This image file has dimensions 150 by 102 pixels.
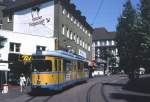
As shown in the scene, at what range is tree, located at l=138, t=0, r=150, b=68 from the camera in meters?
31.6

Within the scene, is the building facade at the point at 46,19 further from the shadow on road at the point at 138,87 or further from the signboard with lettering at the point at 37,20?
the shadow on road at the point at 138,87

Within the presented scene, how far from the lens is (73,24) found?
61.6 meters

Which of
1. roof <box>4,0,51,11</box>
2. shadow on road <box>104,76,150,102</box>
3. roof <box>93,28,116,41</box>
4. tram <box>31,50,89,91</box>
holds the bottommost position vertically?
shadow on road <box>104,76,150,102</box>

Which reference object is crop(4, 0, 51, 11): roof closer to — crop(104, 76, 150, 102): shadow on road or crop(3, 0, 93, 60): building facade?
crop(3, 0, 93, 60): building facade

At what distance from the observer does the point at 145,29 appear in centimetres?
3203

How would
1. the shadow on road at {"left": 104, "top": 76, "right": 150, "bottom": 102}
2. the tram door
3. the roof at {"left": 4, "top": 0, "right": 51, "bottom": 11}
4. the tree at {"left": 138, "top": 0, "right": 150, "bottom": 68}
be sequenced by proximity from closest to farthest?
the shadow on road at {"left": 104, "top": 76, "right": 150, "bottom": 102} < the tram door < the tree at {"left": 138, "top": 0, "right": 150, "bottom": 68} < the roof at {"left": 4, "top": 0, "right": 51, "bottom": 11}

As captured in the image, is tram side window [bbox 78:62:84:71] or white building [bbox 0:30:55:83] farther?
white building [bbox 0:30:55:83]

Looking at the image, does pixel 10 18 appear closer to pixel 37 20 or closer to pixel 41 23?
pixel 37 20

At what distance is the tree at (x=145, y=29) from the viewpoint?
31.6 metres

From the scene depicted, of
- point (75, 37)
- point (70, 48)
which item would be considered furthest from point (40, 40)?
point (75, 37)

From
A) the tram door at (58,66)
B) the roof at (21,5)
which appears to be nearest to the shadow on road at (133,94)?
the tram door at (58,66)

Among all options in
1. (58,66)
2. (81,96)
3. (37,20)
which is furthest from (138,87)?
(37,20)

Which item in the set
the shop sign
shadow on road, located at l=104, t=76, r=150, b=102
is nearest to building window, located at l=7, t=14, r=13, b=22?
the shop sign

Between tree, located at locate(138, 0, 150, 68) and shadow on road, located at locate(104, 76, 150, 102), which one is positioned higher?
tree, located at locate(138, 0, 150, 68)
